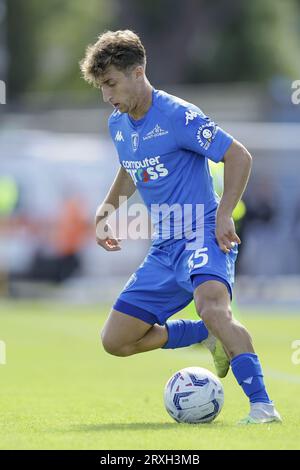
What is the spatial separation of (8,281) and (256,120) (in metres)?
9.82

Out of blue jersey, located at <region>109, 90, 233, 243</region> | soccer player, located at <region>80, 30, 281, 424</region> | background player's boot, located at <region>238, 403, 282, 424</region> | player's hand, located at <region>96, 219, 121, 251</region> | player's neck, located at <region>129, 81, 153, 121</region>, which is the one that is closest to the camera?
background player's boot, located at <region>238, 403, 282, 424</region>

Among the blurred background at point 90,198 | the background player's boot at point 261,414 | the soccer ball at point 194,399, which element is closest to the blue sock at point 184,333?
the soccer ball at point 194,399

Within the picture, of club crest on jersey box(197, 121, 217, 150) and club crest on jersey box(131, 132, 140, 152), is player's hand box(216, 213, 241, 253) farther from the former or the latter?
club crest on jersey box(131, 132, 140, 152)

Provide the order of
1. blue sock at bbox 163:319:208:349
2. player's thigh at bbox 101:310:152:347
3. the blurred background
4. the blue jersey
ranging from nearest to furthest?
the blue jersey < player's thigh at bbox 101:310:152:347 < blue sock at bbox 163:319:208:349 < the blurred background

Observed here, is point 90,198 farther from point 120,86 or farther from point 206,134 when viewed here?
point 206,134

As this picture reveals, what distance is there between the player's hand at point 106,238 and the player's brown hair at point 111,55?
134cm

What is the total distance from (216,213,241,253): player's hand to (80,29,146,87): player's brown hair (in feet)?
3.87

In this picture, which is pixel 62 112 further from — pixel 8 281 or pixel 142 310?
pixel 142 310

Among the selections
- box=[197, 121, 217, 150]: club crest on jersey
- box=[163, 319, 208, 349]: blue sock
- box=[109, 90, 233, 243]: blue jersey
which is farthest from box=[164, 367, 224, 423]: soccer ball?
box=[197, 121, 217, 150]: club crest on jersey

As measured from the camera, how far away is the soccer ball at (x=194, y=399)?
8.12 meters

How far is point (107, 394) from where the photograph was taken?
33.5 ft

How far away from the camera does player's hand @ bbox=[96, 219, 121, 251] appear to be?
9.17m

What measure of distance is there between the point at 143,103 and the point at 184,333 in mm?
1715
